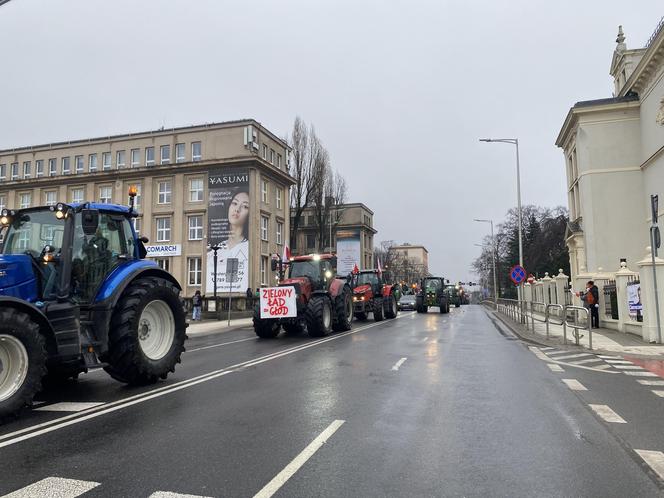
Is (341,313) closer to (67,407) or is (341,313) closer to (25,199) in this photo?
(67,407)

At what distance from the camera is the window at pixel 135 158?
42281 mm

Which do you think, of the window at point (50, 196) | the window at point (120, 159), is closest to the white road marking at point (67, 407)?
the window at point (120, 159)

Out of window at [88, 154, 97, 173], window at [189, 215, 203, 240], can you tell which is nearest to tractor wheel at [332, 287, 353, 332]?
window at [189, 215, 203, 240]

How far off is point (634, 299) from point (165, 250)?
33694mm

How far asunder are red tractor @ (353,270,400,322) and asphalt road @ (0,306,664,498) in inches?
558

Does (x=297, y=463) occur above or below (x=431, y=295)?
below

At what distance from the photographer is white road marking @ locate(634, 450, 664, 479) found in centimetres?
410

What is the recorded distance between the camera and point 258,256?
38.7 meters

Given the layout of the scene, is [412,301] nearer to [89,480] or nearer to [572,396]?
[572,396]

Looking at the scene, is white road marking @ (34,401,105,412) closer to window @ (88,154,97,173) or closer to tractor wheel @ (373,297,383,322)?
tractor wheel @ (373,297,383,322)

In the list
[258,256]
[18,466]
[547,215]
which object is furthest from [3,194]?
[547,215]

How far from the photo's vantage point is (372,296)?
2502 centimetres

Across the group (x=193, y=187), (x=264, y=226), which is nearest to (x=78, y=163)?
(x=193, y=187)

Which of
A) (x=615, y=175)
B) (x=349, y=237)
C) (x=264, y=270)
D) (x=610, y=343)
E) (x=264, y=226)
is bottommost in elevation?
(x=610, y=343)
